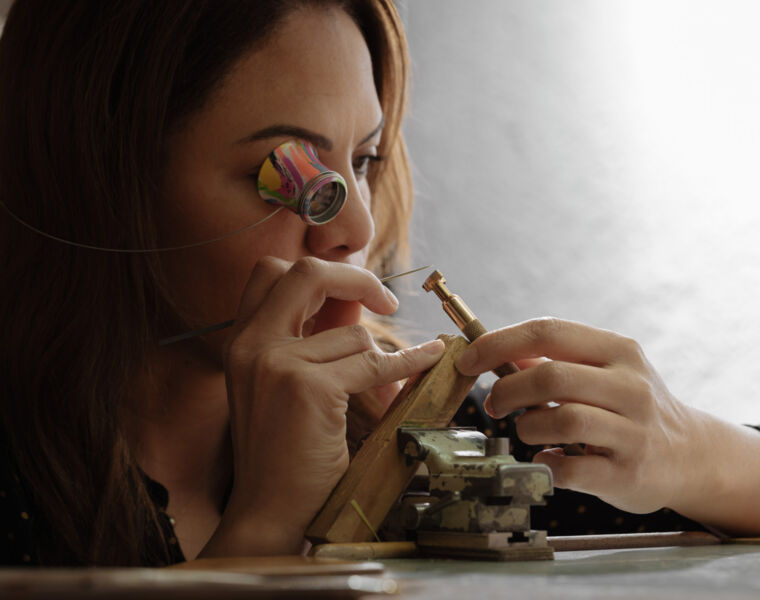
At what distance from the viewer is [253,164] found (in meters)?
1.14

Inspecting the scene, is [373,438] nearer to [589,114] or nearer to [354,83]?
[354,83]

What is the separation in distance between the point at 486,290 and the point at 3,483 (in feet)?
5.14

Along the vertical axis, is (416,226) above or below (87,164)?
above

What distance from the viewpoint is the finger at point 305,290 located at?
39.3 inches

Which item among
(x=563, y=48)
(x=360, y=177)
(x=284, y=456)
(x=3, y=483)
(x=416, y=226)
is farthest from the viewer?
(x=563, y=48)

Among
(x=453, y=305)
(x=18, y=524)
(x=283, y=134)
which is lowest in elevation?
(x=18, y=524)

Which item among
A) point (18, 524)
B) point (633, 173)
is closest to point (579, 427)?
point (18, 524)

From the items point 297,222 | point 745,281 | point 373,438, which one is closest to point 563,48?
point 745,281

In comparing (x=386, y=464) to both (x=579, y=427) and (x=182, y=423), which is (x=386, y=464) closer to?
(x=579, y=427)

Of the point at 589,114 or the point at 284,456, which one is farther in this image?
the point at 589,114

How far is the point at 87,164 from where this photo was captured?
1.20m

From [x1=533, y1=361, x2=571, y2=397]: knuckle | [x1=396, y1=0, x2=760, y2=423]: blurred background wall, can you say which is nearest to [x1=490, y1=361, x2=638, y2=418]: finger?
[x1=533, y1=361, x2=571, y2=397]: knuckle

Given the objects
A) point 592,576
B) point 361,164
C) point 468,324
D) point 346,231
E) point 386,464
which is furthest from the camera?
point 361,164

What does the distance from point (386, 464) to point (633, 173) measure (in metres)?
1.96
